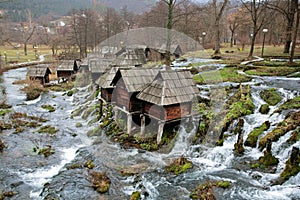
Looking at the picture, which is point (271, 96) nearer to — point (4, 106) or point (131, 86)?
point (131, 86)

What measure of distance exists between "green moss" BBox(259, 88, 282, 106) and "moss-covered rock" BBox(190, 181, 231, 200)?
23.5 ft

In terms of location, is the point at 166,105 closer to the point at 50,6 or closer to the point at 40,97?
the point at 40,97

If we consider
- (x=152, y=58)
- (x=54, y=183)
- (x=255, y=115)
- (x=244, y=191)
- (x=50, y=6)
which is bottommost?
(x=54, y=183)

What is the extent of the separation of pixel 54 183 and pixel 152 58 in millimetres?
28574

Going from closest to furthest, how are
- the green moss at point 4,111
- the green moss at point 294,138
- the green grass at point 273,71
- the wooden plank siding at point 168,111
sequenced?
the green moss at point 294,138 < the wooden plank siding at point 168,111 < the green grass at point 273,71 < the green moss at point 4,111

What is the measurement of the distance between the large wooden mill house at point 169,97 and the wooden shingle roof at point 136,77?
0.56 metres

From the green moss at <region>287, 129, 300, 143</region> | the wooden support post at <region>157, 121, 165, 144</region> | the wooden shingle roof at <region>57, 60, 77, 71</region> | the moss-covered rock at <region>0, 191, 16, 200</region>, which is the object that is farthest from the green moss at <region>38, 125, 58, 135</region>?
Result: the wooden shingle roof at <region>57, 60, 77, 71</region>

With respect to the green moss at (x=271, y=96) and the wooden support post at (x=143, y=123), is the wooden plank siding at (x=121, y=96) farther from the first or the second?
the green moss at (x=271, y=96)

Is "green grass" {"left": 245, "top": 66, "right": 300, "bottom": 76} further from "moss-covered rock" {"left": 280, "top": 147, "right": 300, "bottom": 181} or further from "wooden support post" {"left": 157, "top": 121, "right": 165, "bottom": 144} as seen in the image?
"moss-covered rock" {"left": 280, "top": 147, "right": 300, "bottom": 181}

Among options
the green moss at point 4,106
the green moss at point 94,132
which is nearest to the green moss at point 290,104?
the green moss at point 94,132

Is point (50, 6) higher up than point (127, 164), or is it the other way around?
point (50, 6)

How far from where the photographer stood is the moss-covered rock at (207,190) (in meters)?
9.59

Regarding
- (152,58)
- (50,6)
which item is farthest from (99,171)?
(50,6)

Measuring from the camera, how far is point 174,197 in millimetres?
10016
